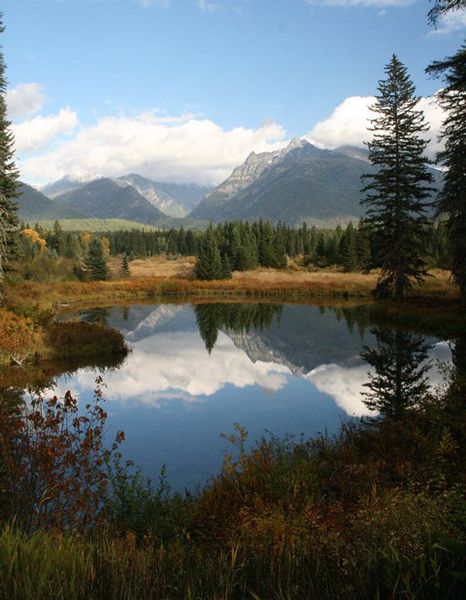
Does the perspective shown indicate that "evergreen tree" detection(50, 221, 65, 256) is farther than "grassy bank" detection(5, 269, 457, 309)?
Yes

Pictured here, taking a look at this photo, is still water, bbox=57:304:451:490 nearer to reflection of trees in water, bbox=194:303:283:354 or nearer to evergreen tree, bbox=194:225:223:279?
reflection of trees in water, bbox=194:303:283:354

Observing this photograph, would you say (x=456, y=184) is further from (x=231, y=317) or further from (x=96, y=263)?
(x=96, y=263)

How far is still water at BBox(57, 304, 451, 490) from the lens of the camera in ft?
42.4

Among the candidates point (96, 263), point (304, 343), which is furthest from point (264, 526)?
point (96, 263)

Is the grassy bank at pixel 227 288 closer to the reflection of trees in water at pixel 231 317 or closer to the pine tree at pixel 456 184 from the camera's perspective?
the reflection of trees in water at pixel 231 317

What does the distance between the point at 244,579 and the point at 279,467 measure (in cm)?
520

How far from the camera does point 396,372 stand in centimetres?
1948

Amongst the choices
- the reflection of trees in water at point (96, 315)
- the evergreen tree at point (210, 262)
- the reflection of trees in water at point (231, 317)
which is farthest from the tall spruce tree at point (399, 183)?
the evergreen tree at point (210, 262)

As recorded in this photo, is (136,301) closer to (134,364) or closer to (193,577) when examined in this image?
(134,364)

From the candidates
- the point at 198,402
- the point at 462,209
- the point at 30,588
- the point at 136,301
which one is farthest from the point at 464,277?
the point at 136,301

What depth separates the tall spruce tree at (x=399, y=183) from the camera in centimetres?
3375

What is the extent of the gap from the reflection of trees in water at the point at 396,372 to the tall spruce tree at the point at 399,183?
22.5 feet

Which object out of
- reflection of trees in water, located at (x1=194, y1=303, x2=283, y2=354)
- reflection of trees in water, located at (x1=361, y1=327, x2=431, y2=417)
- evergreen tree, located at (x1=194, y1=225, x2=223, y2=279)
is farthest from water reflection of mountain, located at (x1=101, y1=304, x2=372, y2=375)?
evergreen tree, located at (x1=194, y1=225, x2=223, y2=279)

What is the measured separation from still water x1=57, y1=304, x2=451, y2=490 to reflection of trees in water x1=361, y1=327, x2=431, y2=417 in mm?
430
